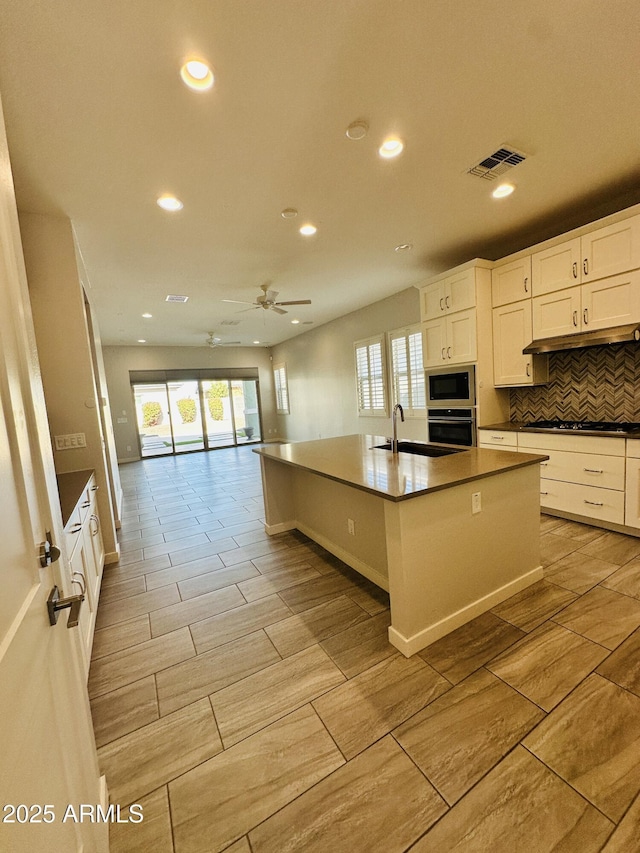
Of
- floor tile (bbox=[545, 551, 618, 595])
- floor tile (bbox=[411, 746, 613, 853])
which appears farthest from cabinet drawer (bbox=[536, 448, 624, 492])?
floor tile (bbox=[411, 746, 613, 853])

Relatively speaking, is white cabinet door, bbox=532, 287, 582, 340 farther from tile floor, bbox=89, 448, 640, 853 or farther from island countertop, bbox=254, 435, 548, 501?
tile floor, bbox=89, 448, 640, 853

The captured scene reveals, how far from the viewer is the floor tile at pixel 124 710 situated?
1.52 meters

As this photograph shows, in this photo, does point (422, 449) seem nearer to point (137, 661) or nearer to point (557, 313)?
point (557, 313)

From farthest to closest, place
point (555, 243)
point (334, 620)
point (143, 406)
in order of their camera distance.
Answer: point (143, 406)
point (555, 243)
point (334, 620)

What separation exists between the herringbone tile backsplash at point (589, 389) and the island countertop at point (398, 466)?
5.99ft

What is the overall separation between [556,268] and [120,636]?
460 centimetres

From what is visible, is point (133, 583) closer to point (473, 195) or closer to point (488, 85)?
point (488, 85)

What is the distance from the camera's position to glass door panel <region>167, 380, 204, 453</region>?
9.29 meters

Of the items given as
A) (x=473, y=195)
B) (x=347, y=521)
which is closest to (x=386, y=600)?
(x=347, y=521)

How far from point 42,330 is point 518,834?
12.7 ft

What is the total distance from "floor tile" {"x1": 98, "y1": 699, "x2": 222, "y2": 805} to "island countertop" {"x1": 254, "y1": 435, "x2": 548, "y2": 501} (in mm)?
1260

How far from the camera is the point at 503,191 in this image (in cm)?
289

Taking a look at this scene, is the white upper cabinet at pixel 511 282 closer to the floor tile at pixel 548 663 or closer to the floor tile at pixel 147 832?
the floor tile at pixel 548 663

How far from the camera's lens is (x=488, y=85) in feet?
6.05
